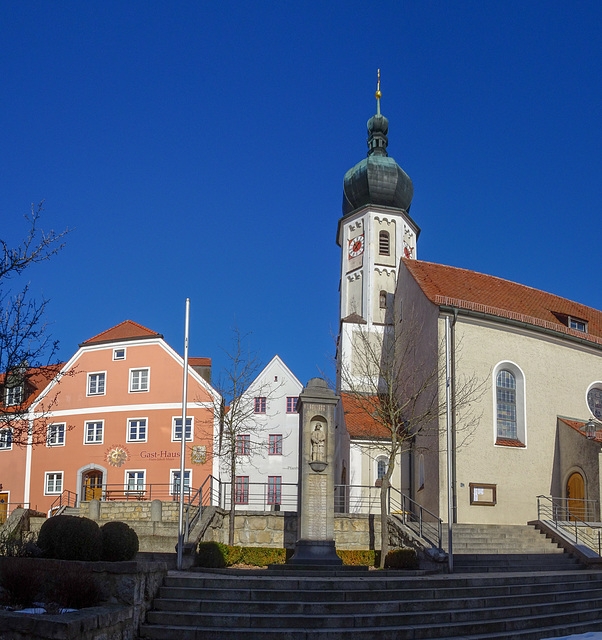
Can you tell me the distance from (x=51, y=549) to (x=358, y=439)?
2190cm

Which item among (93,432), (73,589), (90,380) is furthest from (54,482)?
(73,589)

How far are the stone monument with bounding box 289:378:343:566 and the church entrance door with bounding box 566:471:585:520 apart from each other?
1337 centimetres

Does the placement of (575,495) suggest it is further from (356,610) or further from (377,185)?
(377,185)

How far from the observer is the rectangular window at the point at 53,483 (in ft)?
122

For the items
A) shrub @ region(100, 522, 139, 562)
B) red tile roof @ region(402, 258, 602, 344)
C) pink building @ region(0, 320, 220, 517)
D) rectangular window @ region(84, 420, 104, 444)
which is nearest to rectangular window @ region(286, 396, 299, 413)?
pink building @ region(0, 320, 220, 517)

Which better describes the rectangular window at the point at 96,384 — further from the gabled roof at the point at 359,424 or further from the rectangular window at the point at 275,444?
the gabled roof at the point at 359,424

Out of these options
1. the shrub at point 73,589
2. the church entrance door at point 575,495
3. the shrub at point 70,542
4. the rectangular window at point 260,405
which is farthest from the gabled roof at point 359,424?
the shrub at point 73,589

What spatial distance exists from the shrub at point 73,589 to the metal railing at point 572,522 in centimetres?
1723

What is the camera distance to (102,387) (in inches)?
1515

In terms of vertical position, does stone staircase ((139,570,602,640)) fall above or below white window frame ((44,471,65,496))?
below

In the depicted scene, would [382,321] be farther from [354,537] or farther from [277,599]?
[277,599]

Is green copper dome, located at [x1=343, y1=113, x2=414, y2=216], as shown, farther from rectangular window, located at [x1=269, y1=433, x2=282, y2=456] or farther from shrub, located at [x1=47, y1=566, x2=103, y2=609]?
shrub, located at [x1=47, y1=566, x2=103, y2=609]

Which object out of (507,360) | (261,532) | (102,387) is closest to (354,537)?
(261,532)

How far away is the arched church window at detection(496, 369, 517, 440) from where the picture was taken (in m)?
29.4
